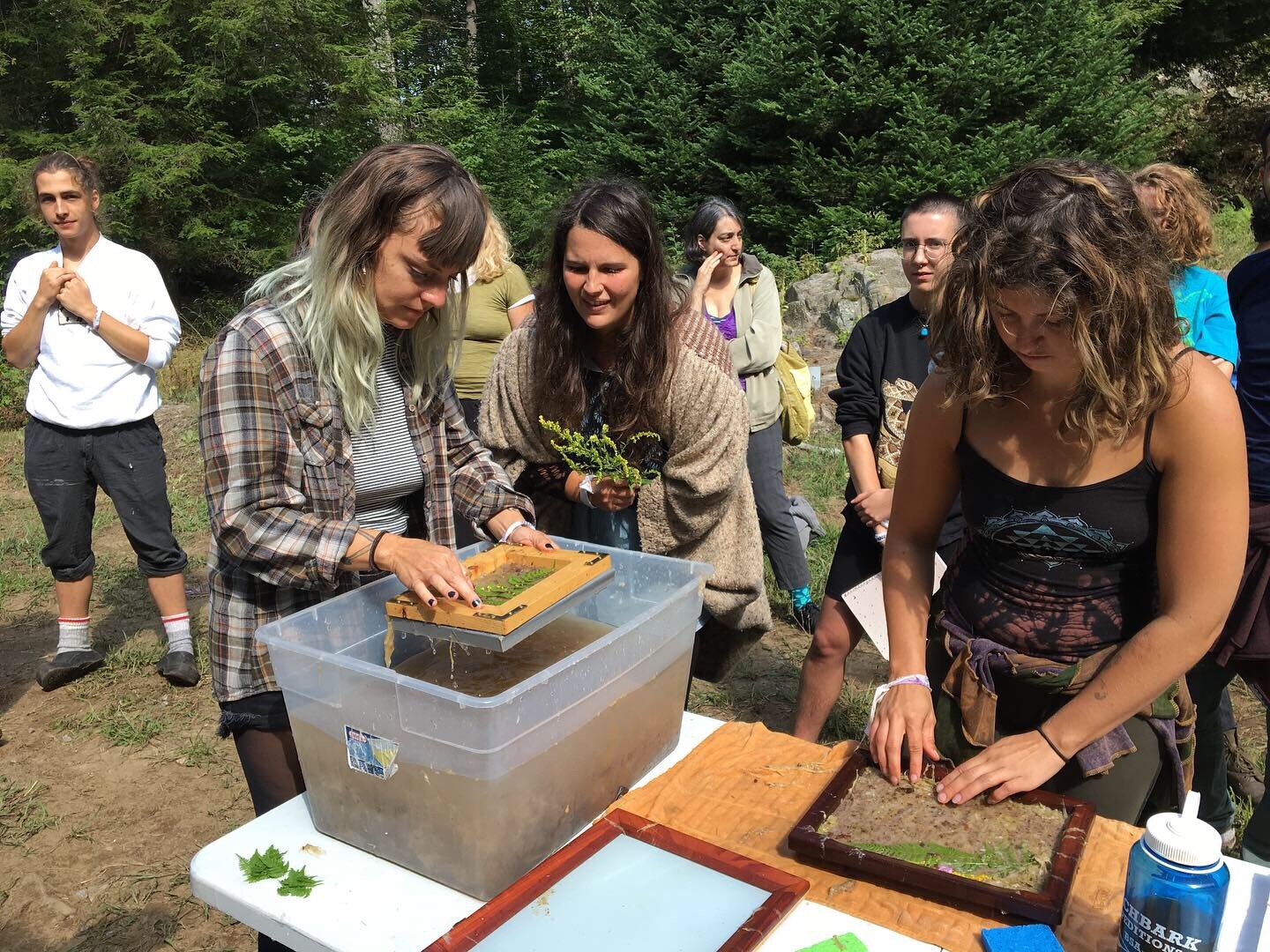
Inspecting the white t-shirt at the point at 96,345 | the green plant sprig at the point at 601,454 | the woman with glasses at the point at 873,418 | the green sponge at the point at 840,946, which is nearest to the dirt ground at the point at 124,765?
the woman with glasses at the point at 873,418

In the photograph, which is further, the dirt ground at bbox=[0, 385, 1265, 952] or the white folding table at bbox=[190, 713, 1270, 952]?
the dirt ground at bbox=[0, 385, 1265, 952]

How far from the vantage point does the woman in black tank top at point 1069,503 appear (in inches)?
55.7

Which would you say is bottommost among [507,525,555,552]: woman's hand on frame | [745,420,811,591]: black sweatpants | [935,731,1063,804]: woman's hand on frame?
[745,420,811,591]: black sweatpants

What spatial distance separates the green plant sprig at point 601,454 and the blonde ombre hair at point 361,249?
1.97 feet

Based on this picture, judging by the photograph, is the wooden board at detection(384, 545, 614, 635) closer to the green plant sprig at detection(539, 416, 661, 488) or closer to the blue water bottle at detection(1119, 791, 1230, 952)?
the green plant sprig at detection(539, 416, 661, 488)

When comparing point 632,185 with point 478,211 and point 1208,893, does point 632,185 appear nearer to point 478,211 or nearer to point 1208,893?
point 478,211

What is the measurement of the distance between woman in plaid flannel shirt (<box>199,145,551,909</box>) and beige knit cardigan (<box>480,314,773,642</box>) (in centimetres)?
61

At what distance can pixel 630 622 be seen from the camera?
1.45m

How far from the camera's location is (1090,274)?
137cm

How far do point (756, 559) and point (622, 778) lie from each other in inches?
42.8

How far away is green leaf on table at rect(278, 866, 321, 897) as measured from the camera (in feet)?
4.54

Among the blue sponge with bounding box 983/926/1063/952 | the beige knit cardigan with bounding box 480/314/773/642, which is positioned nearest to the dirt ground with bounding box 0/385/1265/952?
the beige knit cardigan with bounding box 480/314/773/642

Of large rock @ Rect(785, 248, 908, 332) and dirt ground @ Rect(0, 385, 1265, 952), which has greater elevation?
large rock @ Rect(785, 248, 908, 332)

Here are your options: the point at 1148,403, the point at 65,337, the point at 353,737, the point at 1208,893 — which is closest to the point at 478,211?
the point at 353,737
